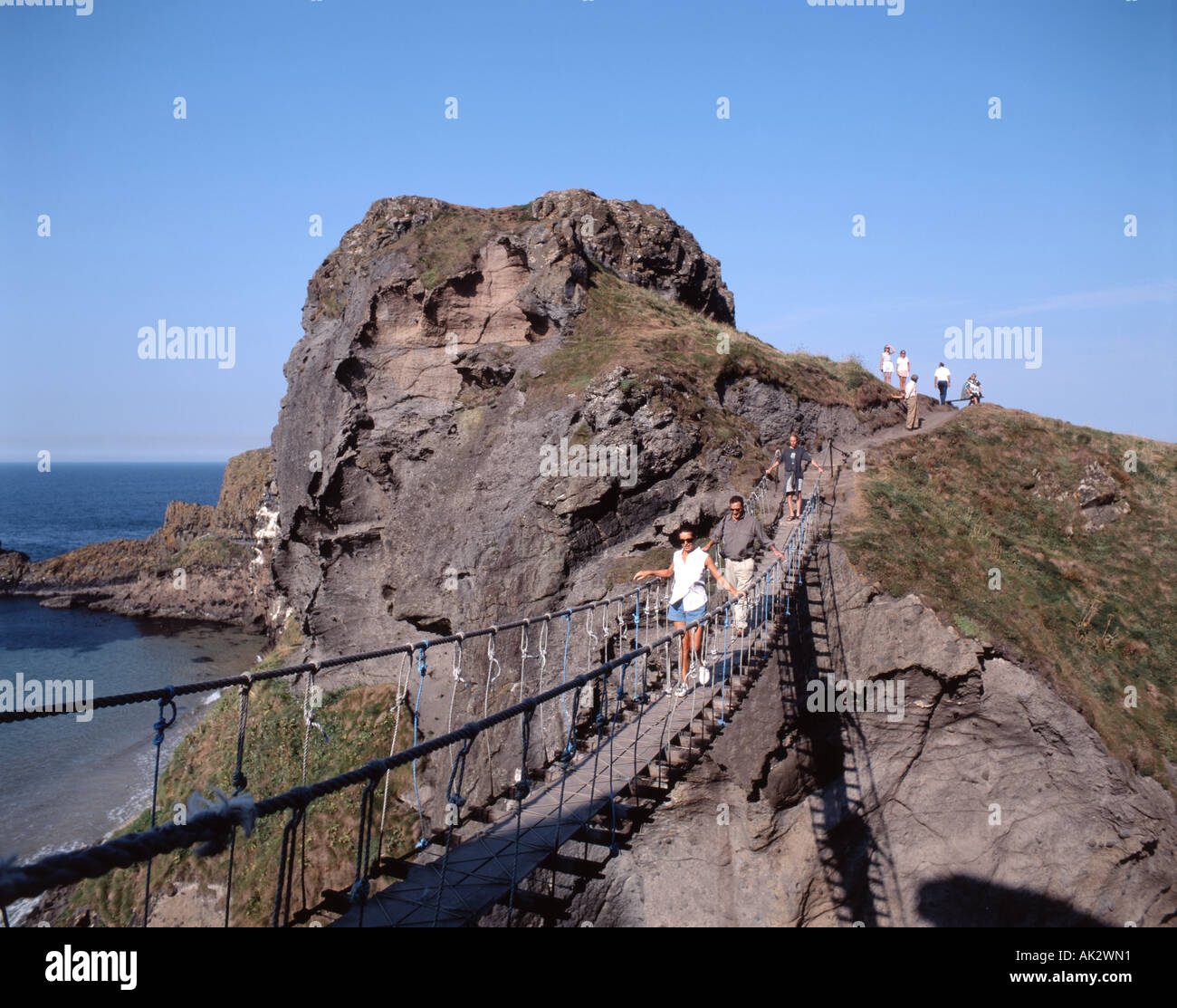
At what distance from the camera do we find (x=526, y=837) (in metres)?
5.61

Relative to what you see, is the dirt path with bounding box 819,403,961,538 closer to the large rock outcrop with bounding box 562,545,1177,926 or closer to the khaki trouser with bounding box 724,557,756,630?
the large rock outcrop with bounding box 562,545,1177,926

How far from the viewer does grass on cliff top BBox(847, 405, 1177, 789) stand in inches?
520

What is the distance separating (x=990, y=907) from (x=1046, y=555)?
9.38 meters

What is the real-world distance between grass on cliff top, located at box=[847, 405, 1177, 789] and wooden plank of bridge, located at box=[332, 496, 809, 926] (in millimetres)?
7366

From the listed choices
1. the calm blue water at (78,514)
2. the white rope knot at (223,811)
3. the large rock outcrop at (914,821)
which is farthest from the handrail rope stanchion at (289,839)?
the calm blue water at (78,514)

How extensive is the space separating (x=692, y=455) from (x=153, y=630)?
38622 mm

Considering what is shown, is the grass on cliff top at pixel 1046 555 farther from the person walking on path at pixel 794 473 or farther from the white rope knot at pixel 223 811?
the white rope knot at pixel 223 811

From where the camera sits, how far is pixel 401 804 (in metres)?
16.5

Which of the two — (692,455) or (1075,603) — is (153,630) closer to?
(692,455)

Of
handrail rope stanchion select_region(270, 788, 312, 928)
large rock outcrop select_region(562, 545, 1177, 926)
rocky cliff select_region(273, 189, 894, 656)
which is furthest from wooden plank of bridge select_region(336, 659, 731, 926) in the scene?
rocky cliff select_region(273, 189, 894, 656)

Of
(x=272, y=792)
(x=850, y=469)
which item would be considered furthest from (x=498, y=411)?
→ (x=272, y=792)

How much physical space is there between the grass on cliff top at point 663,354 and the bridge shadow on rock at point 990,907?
10.7 metres
